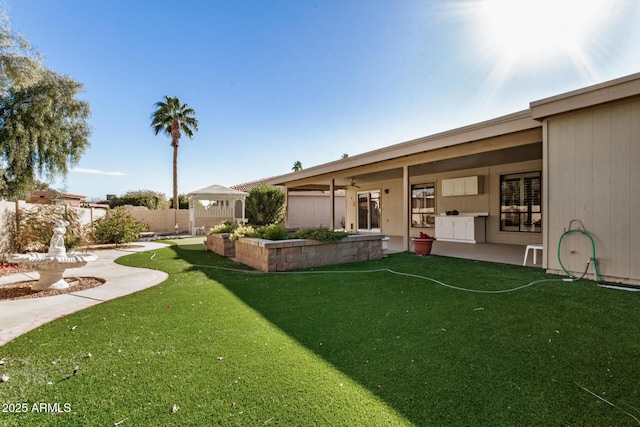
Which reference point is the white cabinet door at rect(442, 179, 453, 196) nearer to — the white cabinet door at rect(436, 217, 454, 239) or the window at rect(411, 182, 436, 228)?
the window at rect(411, 182, 436, 228)

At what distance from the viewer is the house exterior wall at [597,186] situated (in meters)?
4.44

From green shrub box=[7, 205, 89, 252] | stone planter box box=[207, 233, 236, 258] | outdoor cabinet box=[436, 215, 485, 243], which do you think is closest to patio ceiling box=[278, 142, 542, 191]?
outdoor cabinet box=[436, 215, 485, 243]

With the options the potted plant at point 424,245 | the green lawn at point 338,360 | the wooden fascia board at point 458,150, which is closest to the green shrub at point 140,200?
the wooden fascia board at point 458,150

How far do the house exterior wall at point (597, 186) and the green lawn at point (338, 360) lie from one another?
0.83 m

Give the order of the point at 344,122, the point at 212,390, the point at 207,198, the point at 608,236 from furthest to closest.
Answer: the point at 207,198
the point at 344,122
the point at 608,236
the point at 212,390

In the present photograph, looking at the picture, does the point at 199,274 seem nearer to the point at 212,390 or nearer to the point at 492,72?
the point at 212,390

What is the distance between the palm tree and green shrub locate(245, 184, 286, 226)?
6.54 metres

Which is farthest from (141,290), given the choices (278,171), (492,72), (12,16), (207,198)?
(278,171)

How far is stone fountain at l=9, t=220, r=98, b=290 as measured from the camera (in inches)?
175

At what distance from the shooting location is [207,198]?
53.8 feet

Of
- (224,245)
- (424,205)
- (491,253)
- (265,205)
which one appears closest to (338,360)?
(224,245)

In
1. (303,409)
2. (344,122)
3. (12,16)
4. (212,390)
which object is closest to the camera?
(303,409)

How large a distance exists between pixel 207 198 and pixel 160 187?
13.3 meters

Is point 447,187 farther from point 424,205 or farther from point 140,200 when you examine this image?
point 140,200
